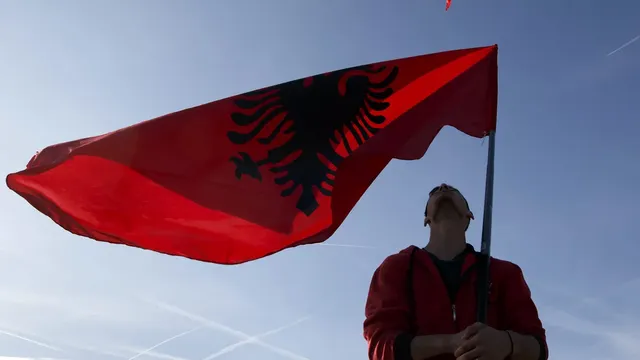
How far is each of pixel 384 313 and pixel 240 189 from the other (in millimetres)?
2319

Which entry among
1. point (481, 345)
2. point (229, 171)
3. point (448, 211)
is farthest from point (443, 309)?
point (229, 171)

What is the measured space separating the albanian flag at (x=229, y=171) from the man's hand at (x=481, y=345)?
2.18m

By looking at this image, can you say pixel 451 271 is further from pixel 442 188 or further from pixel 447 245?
pixel 442 188

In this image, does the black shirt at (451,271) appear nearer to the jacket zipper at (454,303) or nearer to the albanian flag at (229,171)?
the jacket zipper at (454,303)

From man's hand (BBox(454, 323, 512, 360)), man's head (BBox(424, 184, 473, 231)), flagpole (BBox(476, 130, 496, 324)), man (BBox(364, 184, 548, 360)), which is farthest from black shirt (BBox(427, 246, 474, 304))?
man's hand (BBox(454, 323, 512, 360))

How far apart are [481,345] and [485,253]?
103 centimetres

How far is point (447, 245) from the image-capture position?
556cm

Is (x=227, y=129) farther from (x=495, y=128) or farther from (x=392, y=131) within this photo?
(x=495, y=128)

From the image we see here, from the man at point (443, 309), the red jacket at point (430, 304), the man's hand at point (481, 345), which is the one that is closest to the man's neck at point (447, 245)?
the man at point (443, 309)

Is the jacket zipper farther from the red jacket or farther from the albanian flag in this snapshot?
the albanian flag

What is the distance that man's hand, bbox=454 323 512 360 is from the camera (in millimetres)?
4237

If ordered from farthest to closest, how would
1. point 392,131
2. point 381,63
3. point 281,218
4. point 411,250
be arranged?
point 381,63, point 392,131, point 281,218, point 411,250

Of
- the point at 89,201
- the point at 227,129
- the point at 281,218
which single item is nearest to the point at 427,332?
the point at 281,218

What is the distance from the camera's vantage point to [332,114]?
23.1 ft
